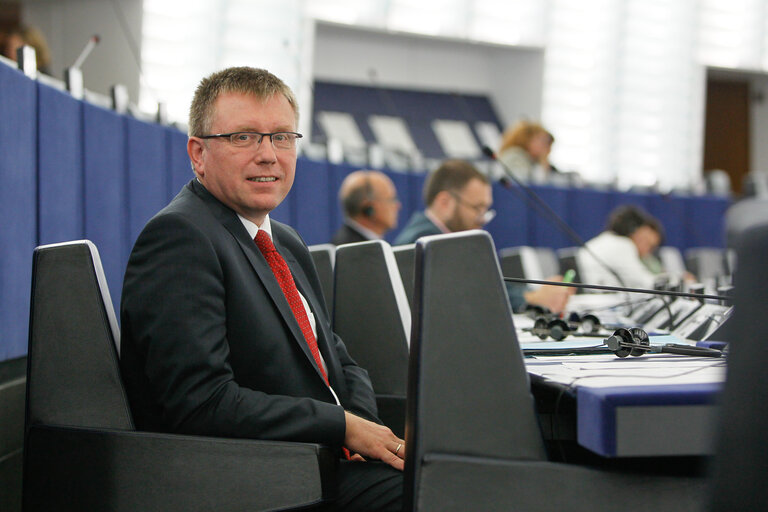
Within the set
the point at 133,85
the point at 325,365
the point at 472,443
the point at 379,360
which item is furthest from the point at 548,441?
the point at 133,85

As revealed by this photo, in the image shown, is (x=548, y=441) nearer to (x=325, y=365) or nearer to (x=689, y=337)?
(x=325, y=365)

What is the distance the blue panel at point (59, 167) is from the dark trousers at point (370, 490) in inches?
46.6

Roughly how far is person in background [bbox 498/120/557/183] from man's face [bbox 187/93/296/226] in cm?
509

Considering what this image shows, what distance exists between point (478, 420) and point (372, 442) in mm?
311

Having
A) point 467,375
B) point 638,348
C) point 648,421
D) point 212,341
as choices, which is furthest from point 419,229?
point 648,421

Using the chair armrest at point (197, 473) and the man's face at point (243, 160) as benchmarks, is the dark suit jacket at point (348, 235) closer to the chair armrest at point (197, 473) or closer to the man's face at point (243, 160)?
the man's face at point (243, 160)

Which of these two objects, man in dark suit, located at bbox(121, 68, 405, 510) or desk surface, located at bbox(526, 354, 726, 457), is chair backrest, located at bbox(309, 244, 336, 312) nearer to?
man in dark suit, located at bbox(121, 68, 405, 510)

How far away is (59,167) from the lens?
2445mm

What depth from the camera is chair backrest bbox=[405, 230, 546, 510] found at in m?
1.24

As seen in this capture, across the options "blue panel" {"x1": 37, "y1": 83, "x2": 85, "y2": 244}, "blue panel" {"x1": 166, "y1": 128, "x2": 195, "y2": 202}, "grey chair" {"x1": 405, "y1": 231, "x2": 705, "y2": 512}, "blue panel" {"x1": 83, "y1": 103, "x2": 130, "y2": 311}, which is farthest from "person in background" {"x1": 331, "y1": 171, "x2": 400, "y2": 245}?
"grey chair" {"x1": 405, "y1": 231, "x2": 705, "y2": 512}

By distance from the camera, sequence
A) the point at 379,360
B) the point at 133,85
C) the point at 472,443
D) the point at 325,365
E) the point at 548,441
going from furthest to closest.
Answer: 1. the point at 133,85
2. the point at 379,360
3. the point at 325,365
4. the point at 548,441
5. the point at 472,443

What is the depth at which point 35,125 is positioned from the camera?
229 centimetres

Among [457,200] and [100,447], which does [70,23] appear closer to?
[457,200]

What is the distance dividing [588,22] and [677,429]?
1021 cm
